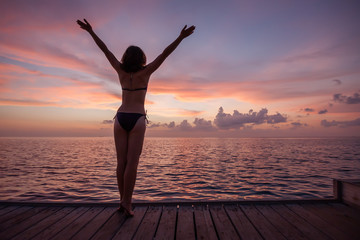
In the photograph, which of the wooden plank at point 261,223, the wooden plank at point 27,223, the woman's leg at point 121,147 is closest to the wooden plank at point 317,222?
the wooden plank at point 261,223

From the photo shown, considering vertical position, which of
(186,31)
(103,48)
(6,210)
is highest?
(186,31)

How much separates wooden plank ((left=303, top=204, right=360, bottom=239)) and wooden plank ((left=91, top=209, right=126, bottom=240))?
3.56 meters

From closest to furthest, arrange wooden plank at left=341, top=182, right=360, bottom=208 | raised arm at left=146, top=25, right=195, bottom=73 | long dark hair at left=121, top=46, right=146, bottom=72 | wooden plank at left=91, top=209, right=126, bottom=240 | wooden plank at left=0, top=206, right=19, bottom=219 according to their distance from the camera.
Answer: wooden plank at left=91, top=209, right=126, bottom=240, raised arm at left=146, top=25, right=195, bottom=73, long dark hair at left=121, top=46, right=146, bottom=72, wooden plank at left=0, top=206, right=19, bottom=219, wooden plank at left=341, top=182, right=360, bottom=208

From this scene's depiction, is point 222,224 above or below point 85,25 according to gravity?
below

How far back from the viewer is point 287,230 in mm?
3254

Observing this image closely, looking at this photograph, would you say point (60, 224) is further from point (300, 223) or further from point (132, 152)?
point (300, 223)

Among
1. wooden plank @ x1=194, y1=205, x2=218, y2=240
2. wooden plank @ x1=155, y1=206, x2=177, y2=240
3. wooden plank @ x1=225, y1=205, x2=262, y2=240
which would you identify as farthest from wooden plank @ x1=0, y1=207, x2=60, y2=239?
wooden plank @ x1=225, y1=205, x2=262, y2=240

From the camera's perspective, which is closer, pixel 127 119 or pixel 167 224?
pixel 167 224

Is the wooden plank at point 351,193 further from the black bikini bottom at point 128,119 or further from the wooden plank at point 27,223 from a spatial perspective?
the wooden plank at point 27,223

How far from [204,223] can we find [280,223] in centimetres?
128

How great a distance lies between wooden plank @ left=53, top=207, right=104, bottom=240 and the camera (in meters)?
3.08

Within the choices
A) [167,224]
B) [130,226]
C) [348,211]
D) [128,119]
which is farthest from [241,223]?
[128,119]

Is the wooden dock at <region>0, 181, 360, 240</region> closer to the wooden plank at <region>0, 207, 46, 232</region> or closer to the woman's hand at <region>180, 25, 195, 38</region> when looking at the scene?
the wooden plank at <region>0, 207, 46, 232</region>

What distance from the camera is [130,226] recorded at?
3.36m
